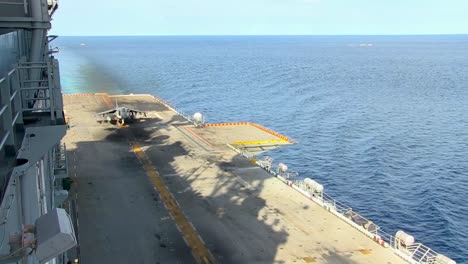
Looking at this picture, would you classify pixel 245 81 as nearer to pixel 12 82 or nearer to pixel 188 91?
pixel 188 91

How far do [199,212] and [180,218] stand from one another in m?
1.43

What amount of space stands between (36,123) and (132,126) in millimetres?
43849

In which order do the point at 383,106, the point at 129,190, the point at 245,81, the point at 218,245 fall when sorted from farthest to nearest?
the point at 245,81 → the point at 383,106 → the point at 129,190 → the point at 218,245

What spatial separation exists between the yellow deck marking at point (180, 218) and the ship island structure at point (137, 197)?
11 centimetres

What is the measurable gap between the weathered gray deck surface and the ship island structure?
0.09 metres

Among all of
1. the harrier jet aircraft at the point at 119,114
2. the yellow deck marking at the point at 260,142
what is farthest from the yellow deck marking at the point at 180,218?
the harrier jet aircraft at the point at 119,114

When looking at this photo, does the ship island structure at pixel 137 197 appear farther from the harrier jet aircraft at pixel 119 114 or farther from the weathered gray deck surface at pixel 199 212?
the harrier jet aircraft at pixel 119 114

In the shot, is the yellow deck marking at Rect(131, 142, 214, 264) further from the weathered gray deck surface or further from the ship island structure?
the weathered gray deck surface

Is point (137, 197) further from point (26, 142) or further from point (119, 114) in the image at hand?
point (119, 114)

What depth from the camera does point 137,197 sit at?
1246 inches

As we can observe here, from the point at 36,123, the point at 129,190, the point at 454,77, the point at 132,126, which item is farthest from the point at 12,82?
the point at 454,77

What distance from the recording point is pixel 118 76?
135 metres

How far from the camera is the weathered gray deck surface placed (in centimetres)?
2378


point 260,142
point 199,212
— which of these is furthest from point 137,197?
point 260,142
